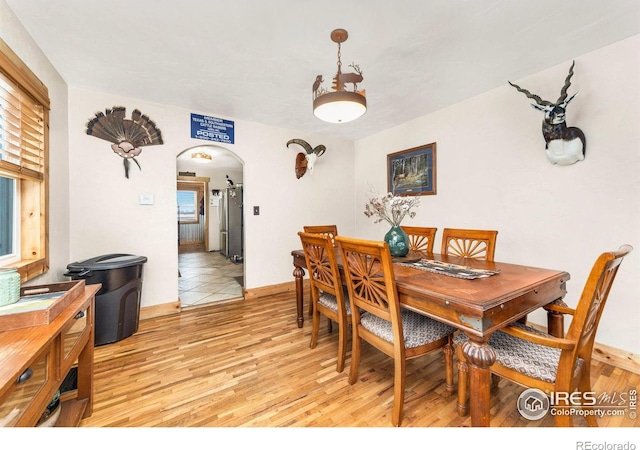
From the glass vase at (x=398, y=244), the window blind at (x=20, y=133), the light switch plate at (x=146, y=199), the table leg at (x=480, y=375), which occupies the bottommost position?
the table leg at (x=480, y=375)

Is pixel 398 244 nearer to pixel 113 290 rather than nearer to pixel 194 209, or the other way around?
pixel 113 290

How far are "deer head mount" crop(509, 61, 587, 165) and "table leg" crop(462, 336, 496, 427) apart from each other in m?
1.90

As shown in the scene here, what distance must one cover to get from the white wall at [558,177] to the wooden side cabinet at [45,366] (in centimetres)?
322

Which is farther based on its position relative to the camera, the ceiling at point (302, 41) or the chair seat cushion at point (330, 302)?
the chair seat cushion at point (330, 302)

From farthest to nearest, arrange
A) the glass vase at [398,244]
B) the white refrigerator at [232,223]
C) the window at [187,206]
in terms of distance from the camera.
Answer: the window at [187,206]
the white refrigerator at [232,223]
the glass vase at [398,244]

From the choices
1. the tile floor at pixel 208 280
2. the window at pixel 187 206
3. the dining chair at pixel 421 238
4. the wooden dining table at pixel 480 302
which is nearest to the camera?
the wooden dining table at pixel 480 302

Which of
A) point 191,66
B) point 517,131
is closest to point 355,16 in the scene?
point 191,66

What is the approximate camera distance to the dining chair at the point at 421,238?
246 cm

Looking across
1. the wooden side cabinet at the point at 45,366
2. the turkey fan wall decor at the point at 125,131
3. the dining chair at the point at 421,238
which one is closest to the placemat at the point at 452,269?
the dining chair at the point at 421,238

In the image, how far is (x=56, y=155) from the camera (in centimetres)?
219

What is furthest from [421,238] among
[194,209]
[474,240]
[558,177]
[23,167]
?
[194,209]

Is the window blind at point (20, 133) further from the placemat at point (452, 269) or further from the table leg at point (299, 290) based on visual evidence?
the placemat at point (452, 269)

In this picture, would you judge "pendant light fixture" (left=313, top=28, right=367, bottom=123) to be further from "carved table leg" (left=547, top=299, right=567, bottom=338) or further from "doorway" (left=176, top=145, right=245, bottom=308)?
"doorway" (left=176, top=145, right=245, bottom=308)
